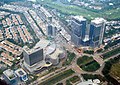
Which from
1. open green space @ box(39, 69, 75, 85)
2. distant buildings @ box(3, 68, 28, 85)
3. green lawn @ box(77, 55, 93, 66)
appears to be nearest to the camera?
distant buildings @ box(3, 68, 28, 85)

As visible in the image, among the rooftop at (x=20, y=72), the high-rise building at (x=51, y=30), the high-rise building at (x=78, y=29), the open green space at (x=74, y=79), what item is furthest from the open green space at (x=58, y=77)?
the high-rise building at (x=51, y=30)

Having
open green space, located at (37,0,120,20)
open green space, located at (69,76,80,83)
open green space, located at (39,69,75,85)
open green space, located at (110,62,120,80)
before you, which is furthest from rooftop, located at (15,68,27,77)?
open green space, located at (37,0,120,20)

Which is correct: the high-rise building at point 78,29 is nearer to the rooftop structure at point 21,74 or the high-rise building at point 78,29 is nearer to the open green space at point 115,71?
the open green space at point 115,71

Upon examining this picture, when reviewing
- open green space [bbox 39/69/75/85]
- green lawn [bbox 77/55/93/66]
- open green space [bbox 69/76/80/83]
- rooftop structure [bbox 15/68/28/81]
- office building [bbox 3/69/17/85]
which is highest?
office building [bbox 3/69/17/85]

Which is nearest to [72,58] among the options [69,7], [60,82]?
[60,82]

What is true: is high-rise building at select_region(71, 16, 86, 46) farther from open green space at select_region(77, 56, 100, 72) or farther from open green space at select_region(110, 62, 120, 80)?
open green space at select_region(110, 62, 120, 80)

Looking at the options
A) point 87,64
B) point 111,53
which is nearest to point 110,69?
point 87,64

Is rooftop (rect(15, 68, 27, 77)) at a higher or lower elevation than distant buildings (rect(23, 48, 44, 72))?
lower

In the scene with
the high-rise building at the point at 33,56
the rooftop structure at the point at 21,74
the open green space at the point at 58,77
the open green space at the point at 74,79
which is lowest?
the open green space at the point at 74,79
